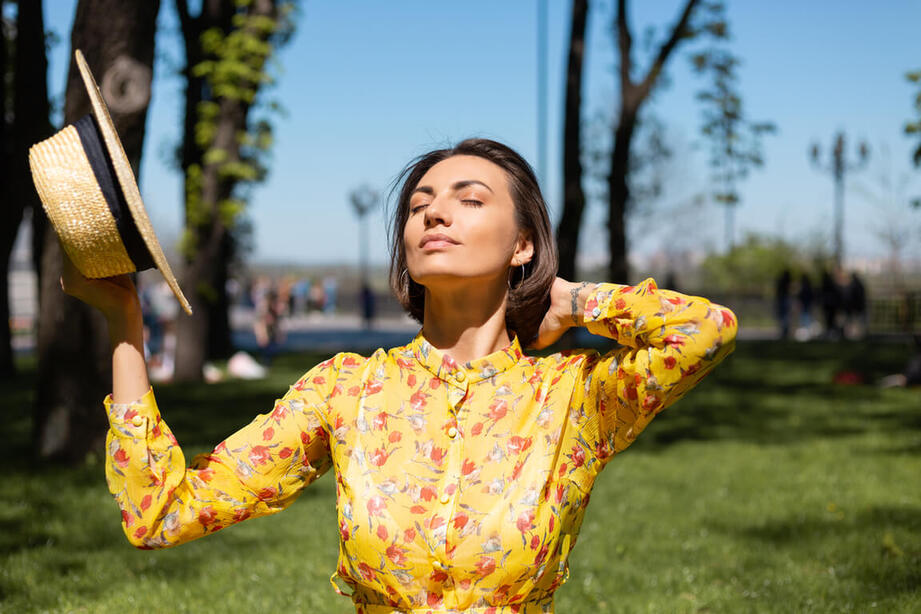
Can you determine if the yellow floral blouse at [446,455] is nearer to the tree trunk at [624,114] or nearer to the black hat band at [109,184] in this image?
the black hat band at [109,184]

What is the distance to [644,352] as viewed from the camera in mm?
2213

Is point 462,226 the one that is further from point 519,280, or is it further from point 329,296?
point 329,296

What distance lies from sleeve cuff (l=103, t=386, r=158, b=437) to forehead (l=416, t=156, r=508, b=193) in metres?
0.92

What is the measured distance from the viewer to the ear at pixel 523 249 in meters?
2.55

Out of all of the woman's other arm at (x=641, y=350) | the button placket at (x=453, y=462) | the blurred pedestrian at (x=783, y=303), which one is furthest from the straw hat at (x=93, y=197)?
the blurred pedestrian at (x=783, y=303)

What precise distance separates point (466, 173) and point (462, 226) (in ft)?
0.58

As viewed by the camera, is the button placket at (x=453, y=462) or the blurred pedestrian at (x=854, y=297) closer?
the button placket at (x=453, y=462)

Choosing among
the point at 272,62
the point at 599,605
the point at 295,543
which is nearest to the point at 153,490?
the point at 599,605

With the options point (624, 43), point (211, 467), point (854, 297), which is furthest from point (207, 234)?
point (854, 297)

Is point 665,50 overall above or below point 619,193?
above

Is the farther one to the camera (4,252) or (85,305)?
(4,252)

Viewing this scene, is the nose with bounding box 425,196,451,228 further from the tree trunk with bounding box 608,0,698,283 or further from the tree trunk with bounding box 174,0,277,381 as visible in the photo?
the tree trunk with bounding box 608,0,698,283

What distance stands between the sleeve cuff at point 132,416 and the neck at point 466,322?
76cm

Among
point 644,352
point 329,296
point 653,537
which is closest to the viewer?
point 644,352
